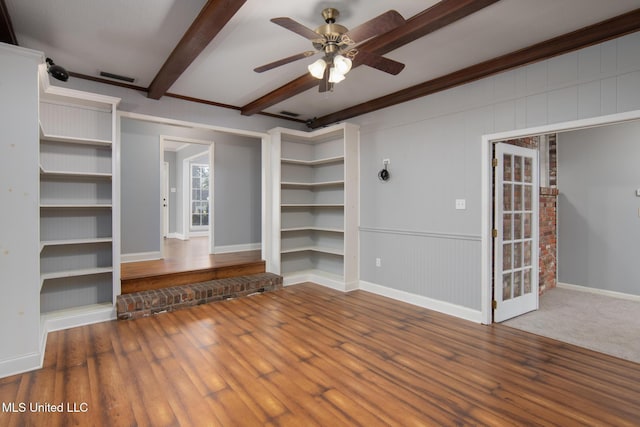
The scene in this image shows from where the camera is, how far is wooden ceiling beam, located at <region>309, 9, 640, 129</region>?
8.56 ft

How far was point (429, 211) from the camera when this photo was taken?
412 centimetres

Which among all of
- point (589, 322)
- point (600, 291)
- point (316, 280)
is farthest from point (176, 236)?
point (600, 291)

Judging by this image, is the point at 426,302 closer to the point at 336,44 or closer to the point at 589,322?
the point at 589,322

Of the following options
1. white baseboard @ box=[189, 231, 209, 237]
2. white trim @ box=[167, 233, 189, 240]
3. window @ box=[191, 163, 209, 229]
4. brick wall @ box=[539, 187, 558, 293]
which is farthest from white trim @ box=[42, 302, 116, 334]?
brick wall @ box=[539, 187, 558, 293]

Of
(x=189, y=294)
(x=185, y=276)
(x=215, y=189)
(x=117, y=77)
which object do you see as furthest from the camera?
(x=215, y=189)

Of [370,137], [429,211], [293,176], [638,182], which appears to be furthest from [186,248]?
[638,182]

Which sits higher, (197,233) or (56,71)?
(56,71)

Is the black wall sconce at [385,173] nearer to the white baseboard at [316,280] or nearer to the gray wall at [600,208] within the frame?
the white baseboard at [316,280]

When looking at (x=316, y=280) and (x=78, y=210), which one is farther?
(x=316, y=280)

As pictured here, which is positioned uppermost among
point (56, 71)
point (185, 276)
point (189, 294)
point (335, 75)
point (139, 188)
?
point (56, 71)

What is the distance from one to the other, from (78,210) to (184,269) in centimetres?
143

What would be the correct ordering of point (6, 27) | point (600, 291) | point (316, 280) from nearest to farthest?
point (6, 27), point (600, 291), point (316, 280)

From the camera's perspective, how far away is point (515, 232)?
3.85 metres

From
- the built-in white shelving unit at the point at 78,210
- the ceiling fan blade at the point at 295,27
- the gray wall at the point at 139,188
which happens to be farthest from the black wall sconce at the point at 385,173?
the gray wall at the point at 139,188
